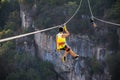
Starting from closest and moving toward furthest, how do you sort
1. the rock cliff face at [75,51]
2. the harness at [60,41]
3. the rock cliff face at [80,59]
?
the harness at [60,41] < the rock cliff face at [75,51] < the rock cliff face at [80,59]

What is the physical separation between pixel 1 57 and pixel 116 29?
13440mm

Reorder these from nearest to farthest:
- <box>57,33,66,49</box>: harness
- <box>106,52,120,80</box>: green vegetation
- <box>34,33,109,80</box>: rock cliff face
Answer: <box>57,33,66,49</box>: harness
<box>106,52,120,80</box>: green vegetation
<box>34,33,109,80</box>: rock cliff face

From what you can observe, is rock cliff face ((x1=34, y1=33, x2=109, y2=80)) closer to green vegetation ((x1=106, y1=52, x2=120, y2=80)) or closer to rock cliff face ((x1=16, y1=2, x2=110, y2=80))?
rock cliff face ((x1=16, y1=2, x2=110, y2=80))

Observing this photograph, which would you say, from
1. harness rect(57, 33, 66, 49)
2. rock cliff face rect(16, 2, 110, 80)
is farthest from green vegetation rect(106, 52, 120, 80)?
harness rect(57, 33, 66, 49)

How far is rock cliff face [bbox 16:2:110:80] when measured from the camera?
1144 inches

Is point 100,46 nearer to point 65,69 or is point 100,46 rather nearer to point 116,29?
point 116,29

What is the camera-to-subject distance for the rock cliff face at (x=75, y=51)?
29.1 m

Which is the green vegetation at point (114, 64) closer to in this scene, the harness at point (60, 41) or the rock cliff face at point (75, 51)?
the rock cliff face at point (75, 51)

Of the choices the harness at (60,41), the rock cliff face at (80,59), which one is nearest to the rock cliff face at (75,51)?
the rock cliff face at (80,59)

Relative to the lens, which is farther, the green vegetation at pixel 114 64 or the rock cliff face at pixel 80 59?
the rock cliff face at pixel 80 59

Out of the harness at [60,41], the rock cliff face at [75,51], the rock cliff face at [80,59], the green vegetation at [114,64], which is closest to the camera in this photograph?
the harness at [60,41]

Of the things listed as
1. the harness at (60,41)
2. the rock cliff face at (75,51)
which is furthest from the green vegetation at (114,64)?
the harness at (60,41)

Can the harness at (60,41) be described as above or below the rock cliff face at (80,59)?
above

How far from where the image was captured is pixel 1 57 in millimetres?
34562
